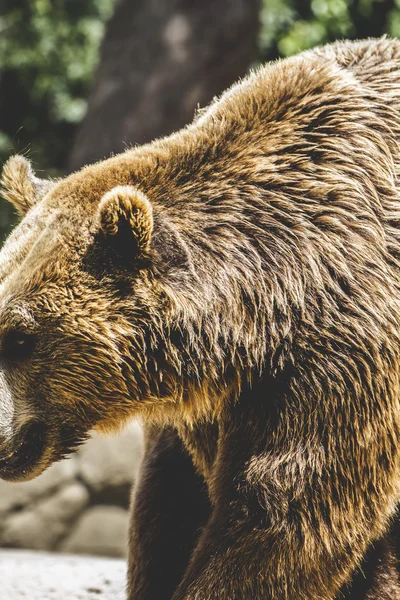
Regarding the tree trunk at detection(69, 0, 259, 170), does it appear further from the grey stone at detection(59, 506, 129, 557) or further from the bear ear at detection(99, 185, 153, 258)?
the bear ear at detection(99, 185, 153, 258)

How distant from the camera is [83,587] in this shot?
5.23 metres

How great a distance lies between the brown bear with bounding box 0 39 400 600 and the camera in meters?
3.23

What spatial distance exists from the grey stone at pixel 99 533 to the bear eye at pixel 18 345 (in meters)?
5.82

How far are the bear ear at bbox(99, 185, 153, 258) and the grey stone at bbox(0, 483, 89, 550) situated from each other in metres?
5.92

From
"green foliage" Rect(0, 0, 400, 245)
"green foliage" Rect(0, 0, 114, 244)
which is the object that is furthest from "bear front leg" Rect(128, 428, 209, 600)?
"green foliage" Rect(0, 0, 114, 244)

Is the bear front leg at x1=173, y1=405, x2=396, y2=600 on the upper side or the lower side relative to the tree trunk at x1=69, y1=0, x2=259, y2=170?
lower

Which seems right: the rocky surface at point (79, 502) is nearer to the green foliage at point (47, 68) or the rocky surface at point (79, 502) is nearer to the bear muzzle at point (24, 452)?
the bear muzzle at point (24, 452)

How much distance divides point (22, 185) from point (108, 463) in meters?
5.41

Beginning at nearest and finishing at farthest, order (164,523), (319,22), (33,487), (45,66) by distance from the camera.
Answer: (164,523), (33,487), (319,22), (45,66)

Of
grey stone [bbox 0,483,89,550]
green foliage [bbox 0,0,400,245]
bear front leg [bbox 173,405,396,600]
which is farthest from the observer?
green foliage [bbox 0,0,400,245]

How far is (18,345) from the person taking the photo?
136 inches

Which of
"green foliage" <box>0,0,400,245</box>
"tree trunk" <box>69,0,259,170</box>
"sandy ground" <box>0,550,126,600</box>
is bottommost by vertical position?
"sandy ground" <box>0,550,126,600</box>

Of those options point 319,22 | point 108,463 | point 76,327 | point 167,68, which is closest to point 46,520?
point 108,463

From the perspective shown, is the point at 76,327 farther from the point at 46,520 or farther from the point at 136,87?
the point at 136,87
